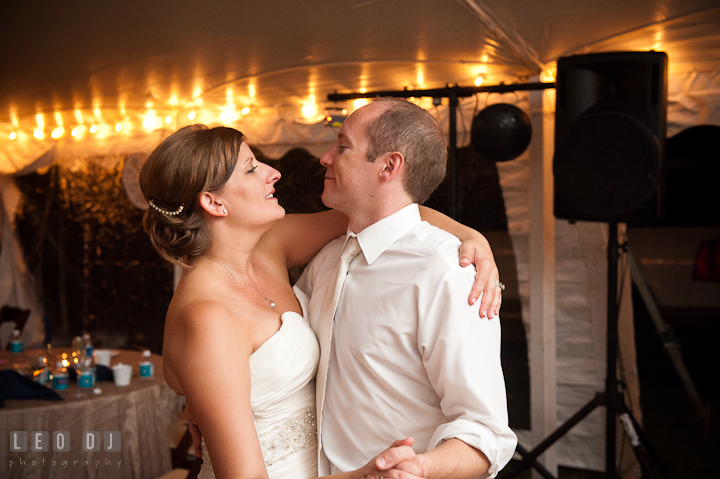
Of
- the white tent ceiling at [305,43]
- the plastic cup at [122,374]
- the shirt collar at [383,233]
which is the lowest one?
the plastic cup at [122,374]

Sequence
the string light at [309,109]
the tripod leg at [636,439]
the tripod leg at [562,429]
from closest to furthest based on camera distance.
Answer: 1. the tripod leg at [636,439]
2. the tripod leg at [562,429]
3. the string light at [309,109]

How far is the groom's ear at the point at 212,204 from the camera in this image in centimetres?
157

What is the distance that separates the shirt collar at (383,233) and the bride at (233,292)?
18cm

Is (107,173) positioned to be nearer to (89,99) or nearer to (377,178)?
(89,99)

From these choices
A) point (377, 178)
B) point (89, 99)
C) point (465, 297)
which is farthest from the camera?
point (89, 99)

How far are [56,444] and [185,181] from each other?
6.70ft

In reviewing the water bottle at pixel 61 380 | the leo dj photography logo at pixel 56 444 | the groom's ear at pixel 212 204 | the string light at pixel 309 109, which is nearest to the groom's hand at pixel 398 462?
the groom's ear at pixel 212 204

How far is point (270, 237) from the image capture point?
1913 millimetres

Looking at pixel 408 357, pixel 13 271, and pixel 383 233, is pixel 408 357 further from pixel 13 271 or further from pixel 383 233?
pixel 13 271

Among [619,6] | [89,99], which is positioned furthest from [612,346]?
[89,99]

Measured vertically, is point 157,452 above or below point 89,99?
below

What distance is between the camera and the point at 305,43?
9.86 feet

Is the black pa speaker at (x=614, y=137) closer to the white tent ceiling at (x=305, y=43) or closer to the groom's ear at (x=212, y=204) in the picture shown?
the white tent ceiling at (x=305, y=43)

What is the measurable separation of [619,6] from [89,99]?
3737 mm
